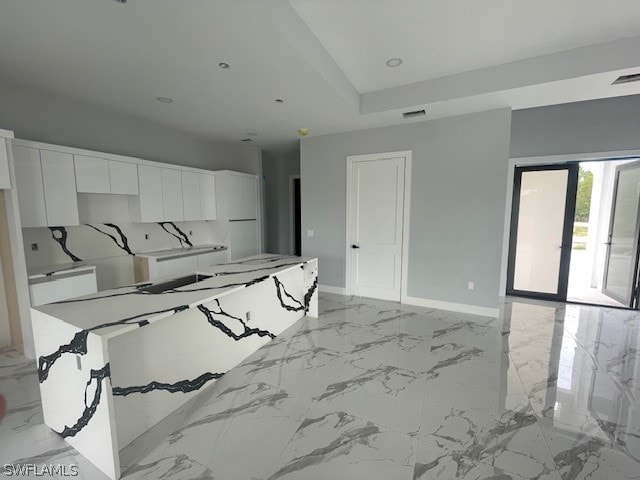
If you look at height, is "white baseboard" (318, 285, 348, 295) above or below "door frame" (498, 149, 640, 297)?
below

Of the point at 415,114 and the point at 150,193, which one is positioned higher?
the point at 415,114

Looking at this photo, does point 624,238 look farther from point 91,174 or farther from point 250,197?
point 91,174

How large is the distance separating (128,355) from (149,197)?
2862 mm

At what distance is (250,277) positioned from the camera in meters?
2.47

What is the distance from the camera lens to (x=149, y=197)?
3830 millimetres

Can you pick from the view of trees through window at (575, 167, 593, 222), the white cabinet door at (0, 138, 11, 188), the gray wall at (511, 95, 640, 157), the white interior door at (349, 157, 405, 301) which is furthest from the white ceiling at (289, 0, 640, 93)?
the white cabinet door at (0, 138, 11, 188)

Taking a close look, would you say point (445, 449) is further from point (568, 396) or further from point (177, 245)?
point (177, 245)

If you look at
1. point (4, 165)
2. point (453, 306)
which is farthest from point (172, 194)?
point (453, 306)

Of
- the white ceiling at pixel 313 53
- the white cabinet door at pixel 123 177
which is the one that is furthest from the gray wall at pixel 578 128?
the white cabinet door at pixel 123 177

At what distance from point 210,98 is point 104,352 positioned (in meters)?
2.76

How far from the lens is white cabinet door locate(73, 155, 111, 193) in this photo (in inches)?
121

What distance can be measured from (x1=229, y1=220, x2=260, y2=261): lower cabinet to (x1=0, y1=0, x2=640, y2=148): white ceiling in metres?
2.07

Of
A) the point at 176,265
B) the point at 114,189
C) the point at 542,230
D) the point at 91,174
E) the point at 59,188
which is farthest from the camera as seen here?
the point at 542,230

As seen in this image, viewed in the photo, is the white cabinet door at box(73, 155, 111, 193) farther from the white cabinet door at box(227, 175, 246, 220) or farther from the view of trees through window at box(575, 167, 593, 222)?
the view of trees through window at box(575, 167, 593, 222)
